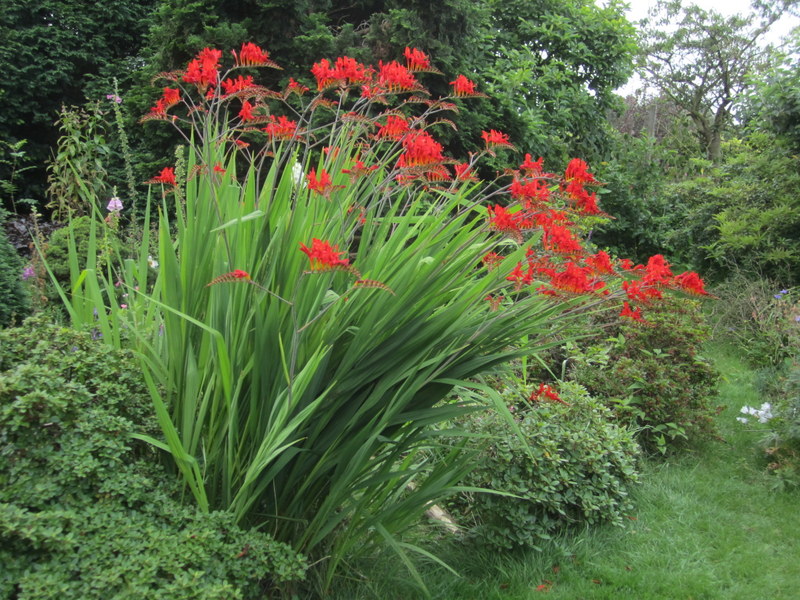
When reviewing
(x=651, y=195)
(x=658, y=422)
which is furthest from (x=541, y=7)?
(x=658, y=422)

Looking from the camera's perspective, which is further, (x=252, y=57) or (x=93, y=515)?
(x=252, y=57)

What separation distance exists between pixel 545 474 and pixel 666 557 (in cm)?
68

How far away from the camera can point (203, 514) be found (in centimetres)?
192

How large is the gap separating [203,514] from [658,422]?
3.27 meters

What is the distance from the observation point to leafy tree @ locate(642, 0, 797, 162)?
1994 cm

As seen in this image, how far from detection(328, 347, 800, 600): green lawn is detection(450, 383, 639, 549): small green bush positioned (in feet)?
0.37


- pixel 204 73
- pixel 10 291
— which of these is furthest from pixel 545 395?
pixel 10 291

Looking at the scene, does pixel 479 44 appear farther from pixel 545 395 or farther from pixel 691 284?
pixel 691 284

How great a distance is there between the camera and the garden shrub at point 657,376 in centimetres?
429

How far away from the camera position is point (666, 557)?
3.06 metres

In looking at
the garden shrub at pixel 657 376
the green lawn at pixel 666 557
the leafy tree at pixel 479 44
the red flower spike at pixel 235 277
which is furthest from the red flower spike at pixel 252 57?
the leafy tree at pixel 479 44

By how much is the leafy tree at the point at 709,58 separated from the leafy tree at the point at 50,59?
A: 15.9 meters

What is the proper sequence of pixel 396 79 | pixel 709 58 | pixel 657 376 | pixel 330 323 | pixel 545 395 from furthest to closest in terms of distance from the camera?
pixel 709 58, pixel 657 376, pixel 545 395, pixel 396 79, pixel 330 323

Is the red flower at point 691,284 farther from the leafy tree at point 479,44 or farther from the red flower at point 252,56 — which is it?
the leafy tree at point 479,44
